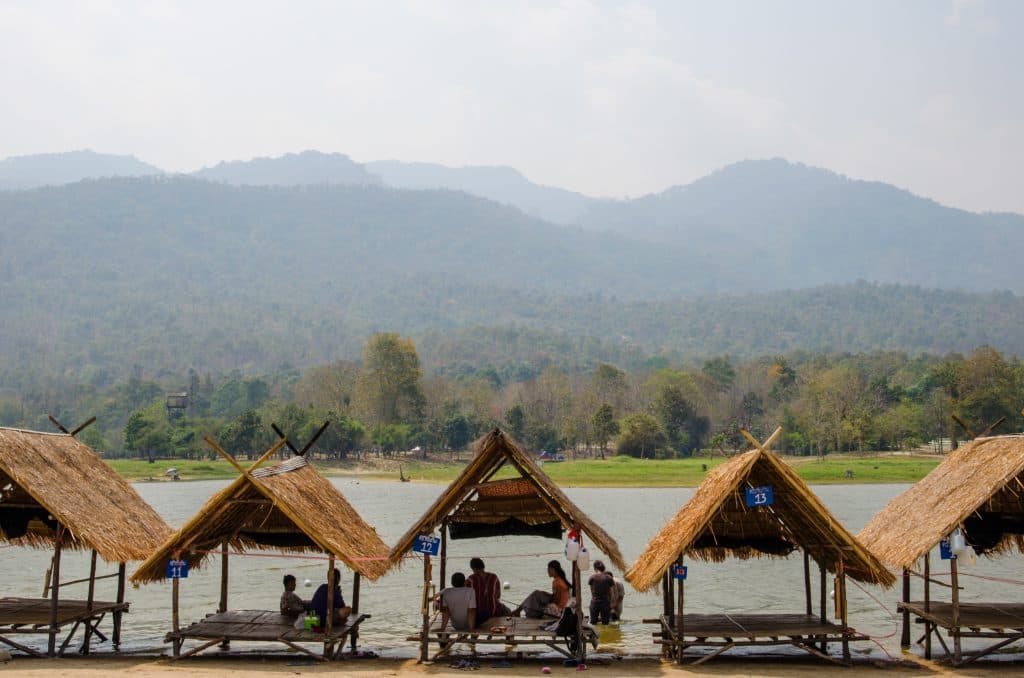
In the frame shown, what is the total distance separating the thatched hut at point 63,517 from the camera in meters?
15.9

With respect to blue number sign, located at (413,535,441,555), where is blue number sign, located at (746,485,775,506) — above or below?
above

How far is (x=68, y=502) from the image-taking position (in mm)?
16297

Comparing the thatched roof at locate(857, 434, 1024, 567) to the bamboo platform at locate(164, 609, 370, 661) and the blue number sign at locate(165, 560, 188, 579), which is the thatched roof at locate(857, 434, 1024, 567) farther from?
the blue number sign at locate(165, 560, 188, 579)

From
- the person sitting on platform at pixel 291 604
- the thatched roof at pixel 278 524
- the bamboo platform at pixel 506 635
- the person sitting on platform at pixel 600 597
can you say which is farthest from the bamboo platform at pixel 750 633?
the person sitting on platform at pixel 291 604

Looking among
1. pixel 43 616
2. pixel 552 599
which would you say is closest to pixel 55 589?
pixel 43 616

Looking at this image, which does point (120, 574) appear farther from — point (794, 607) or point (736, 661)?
point (794, 607)

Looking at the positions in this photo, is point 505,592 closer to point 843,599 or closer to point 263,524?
point 263,524

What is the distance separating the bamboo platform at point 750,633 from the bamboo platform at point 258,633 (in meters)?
5.02

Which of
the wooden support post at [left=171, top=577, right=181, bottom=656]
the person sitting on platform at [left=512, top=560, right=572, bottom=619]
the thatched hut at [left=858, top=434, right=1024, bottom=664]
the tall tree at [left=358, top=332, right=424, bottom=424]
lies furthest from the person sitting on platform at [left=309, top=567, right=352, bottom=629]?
the tall tree at [left=358, top=332, right=424, bottom=424]

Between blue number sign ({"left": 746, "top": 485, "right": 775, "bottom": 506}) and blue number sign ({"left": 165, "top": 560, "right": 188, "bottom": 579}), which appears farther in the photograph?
blue number sign ({"left": 165, "top": 560, "right": 188, "bottom": 579})

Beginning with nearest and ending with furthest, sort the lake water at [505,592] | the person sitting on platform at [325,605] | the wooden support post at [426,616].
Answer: the wooden support post at [426,616]
the person sitting on platform at [325,605]
the lake water at [505,592]

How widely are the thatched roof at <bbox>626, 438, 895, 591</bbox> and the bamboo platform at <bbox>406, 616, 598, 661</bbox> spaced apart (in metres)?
1.48

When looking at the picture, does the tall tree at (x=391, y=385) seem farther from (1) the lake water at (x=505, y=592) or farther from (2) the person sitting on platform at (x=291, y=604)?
(2) the person sitting on platform at (x=291, y=604)

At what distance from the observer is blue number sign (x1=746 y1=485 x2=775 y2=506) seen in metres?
15.0
